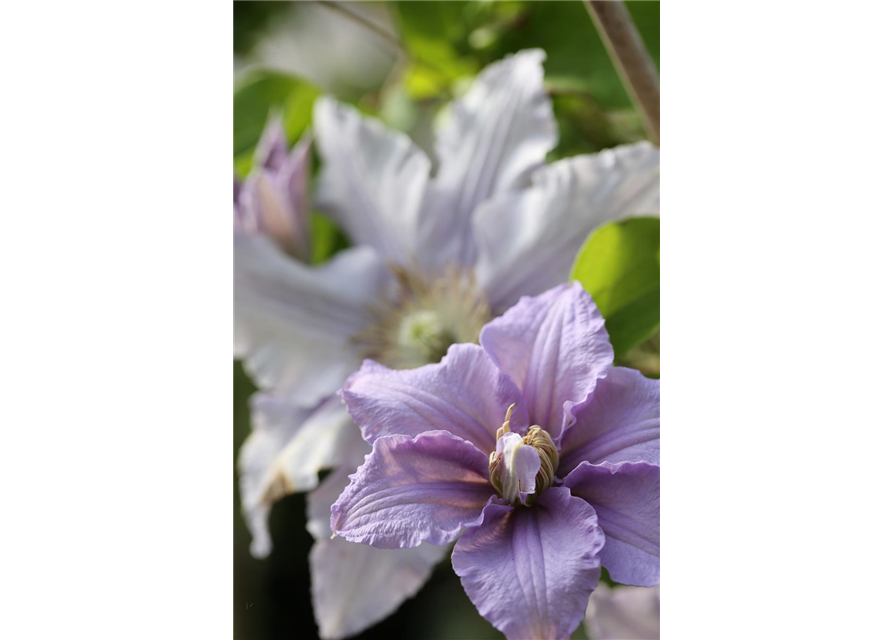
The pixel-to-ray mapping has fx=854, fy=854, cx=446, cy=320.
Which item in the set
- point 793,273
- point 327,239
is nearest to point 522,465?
point 793,273

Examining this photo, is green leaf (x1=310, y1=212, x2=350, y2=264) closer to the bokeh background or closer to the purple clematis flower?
the purple clematis flower

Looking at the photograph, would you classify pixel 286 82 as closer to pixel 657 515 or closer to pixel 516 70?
pixel 516 70

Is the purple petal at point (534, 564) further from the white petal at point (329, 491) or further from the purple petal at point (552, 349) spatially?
the white petal at point (329, 491)

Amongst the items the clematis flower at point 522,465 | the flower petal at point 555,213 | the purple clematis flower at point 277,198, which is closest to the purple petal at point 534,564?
the clematis flower at point 522,465

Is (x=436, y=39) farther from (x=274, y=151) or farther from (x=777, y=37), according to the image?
(x=777, y=37)
